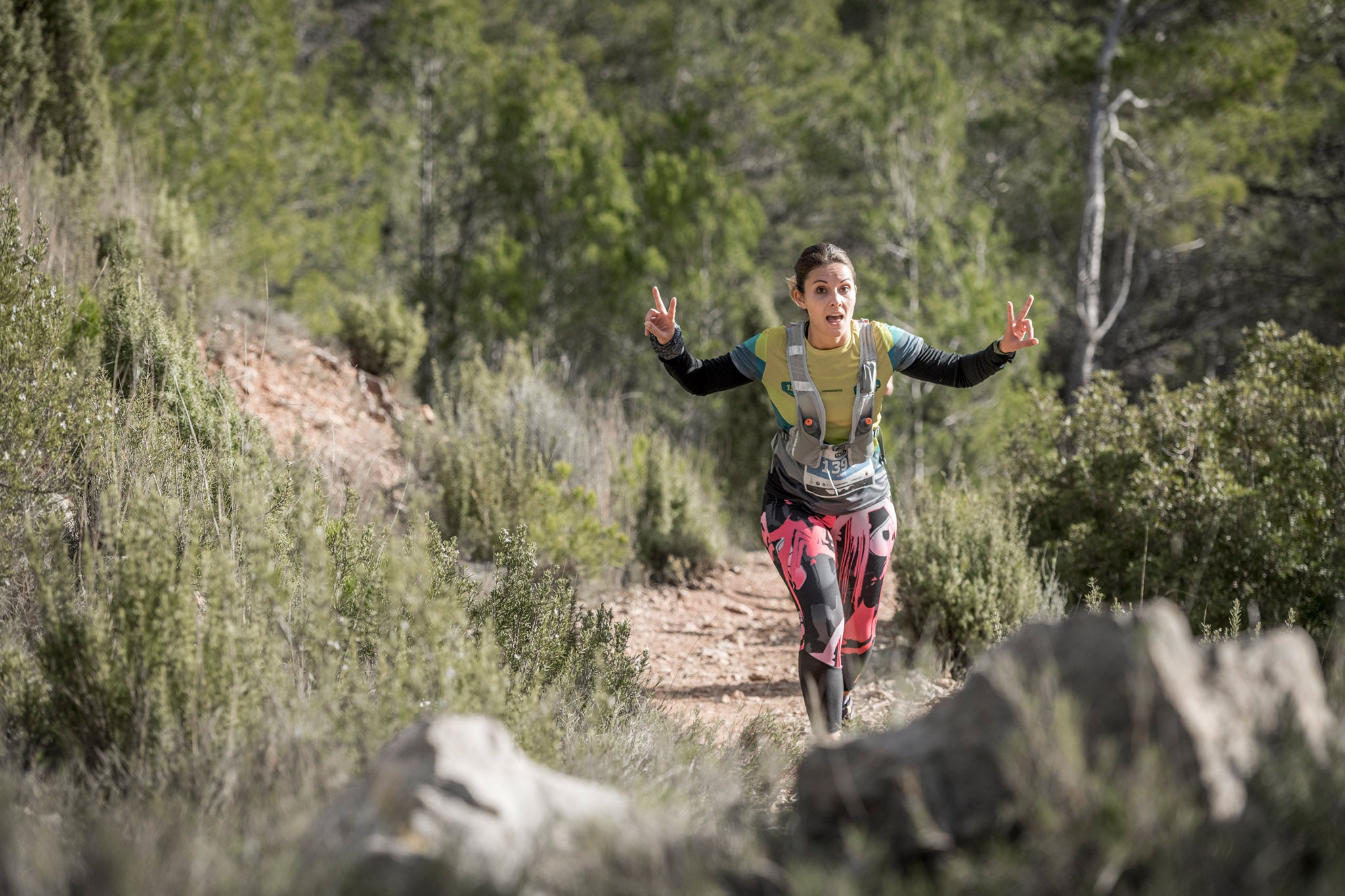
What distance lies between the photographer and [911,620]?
4.66 meters

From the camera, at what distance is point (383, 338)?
860cm

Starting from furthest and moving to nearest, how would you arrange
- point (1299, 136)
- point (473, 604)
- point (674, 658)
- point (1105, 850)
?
1. point (1299, 136)
2. point (674, 658)
3. point (473, 604)
4. point (1105, 850)

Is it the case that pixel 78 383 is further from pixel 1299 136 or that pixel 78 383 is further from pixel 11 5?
pixel 1299 136

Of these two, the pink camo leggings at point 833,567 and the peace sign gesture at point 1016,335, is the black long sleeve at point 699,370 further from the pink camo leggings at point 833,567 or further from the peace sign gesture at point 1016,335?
the peace sign gesture at point 1016,335

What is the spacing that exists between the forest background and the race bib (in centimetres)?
87

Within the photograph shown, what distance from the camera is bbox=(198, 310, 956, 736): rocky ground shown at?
3.99m

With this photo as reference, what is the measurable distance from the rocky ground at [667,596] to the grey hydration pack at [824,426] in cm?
67

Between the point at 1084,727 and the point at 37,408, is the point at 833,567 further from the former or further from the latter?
the point at 37,408

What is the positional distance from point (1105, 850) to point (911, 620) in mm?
3330

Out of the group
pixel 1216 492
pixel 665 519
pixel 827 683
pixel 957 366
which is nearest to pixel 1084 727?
pixel 827 683

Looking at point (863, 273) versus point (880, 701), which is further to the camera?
point (863, 273)

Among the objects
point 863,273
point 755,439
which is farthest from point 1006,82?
point 755,439

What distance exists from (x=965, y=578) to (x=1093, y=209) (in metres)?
7.90

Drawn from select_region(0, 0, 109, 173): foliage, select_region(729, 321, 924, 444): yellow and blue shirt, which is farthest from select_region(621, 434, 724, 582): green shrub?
select_region(0, 0, 109, 173): foliage
